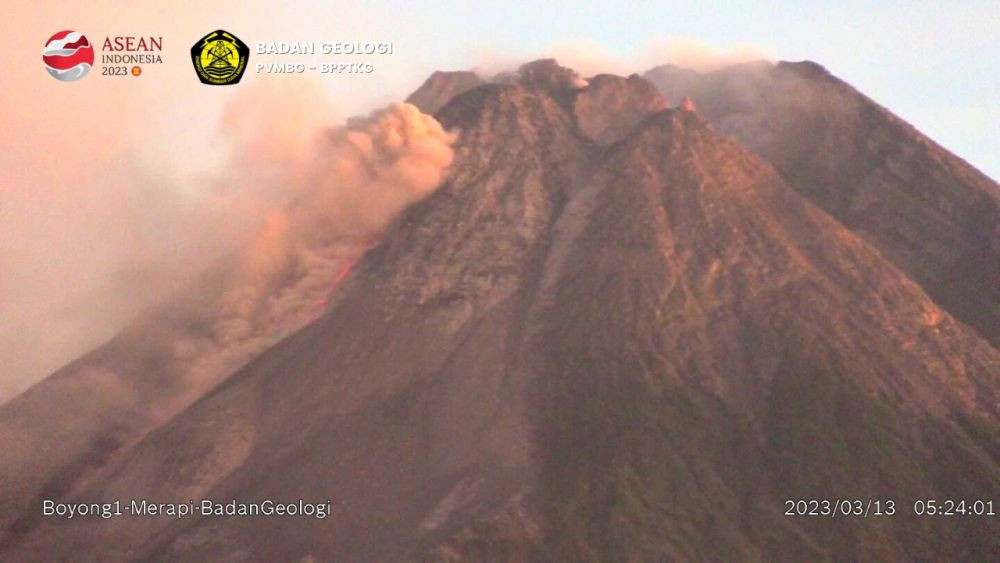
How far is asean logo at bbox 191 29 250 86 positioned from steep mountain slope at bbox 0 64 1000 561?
1140 inches

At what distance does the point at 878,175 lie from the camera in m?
126

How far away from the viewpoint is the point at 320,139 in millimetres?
126375

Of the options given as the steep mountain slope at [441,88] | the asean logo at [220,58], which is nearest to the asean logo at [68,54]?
the asean logo at [220,58]

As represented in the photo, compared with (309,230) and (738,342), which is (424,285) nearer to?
(309,230)

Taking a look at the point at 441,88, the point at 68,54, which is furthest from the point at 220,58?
the point at 441,88

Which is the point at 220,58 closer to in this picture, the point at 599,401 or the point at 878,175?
the point at 599,401

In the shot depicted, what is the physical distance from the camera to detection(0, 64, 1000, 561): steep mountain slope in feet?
260

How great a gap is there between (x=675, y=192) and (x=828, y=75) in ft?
134

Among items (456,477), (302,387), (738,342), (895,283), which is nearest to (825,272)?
(895,283)

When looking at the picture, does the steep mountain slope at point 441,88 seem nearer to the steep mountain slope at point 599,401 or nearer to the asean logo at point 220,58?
the steep mountain slope at point 599,401

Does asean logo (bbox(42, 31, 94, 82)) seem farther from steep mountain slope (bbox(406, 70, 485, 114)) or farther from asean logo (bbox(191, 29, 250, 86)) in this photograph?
steep mountain slope (bbox(406, 70, 485, 114))

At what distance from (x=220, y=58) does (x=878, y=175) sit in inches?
3074

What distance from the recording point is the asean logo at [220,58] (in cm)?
7762

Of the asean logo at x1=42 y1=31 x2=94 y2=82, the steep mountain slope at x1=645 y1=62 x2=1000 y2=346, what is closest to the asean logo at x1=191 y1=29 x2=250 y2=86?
the asean logo at x1=42 y1=31 x2=94 y2=82
